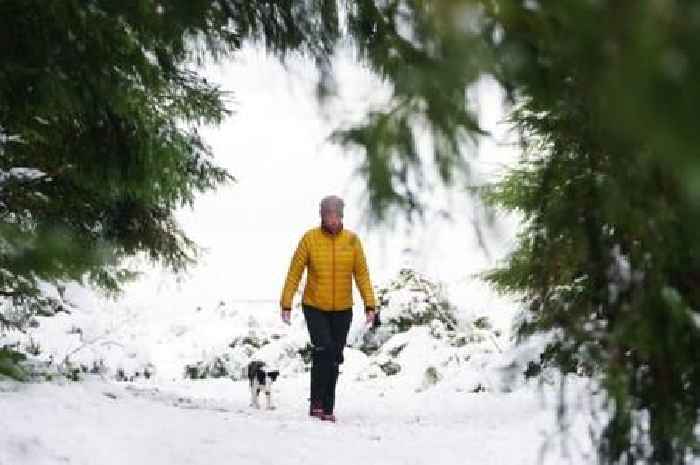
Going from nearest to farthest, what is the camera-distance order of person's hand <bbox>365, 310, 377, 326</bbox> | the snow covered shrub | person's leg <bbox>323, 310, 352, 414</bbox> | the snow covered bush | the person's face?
1. the person's face
2. person's leg <bbox>323, 310, 352, 414</bbox>
3. person's hand <bbox>365, 310, 377, 326</bbox>
4. the snow covered bush
5. the snow covered shrub

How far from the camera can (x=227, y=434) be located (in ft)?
19.2

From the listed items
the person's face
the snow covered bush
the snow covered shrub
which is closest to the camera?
the person's face

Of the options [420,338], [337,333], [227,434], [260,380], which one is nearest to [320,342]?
[337,333]

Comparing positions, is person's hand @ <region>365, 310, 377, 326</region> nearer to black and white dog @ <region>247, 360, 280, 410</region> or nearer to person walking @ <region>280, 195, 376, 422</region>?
person walking @ <region>280, 195, 376, 422</region>

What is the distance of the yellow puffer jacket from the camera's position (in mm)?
7766

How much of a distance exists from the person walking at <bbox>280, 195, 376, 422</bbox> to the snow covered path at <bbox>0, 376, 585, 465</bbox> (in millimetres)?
529

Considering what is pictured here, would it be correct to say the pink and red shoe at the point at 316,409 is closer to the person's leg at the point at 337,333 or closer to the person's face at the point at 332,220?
the person's leg at the point at 337,333

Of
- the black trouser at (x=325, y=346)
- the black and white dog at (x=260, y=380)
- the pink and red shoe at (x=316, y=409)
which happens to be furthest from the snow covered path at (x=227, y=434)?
the black and white dog at (x=260, y=380)

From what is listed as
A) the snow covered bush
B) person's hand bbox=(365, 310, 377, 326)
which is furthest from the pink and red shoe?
the snow covered bush

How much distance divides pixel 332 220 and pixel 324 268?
47 cm

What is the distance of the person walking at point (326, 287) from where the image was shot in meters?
7.76

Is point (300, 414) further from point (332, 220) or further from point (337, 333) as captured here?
point (332, 220)

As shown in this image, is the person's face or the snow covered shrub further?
the snow covered shrub

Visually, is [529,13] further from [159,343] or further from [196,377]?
[159,343]
